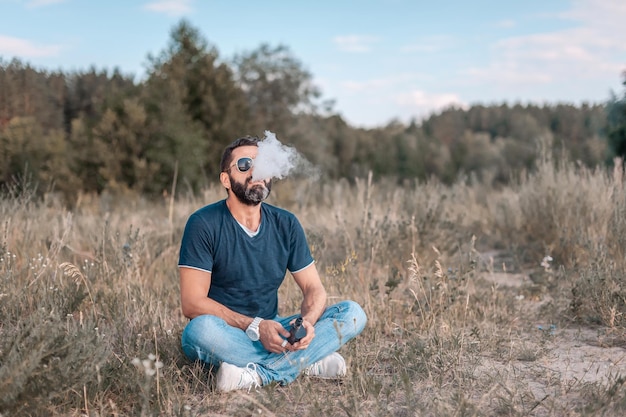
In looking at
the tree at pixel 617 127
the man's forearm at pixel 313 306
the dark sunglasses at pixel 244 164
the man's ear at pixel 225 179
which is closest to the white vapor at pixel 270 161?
the dark sunglasses at pixel 244 164

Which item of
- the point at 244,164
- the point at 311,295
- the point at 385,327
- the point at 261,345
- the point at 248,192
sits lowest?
the point at 385,327

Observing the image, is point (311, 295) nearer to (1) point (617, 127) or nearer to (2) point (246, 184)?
(2) point (246, 184)

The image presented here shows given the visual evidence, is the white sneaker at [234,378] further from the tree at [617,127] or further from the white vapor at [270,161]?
the tree at [617,127]

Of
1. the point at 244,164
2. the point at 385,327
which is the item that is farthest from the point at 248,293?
the point at 385,327

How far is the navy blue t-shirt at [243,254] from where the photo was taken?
11.0 ft

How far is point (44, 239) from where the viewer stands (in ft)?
20.0

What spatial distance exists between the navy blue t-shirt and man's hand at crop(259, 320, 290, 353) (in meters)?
0.30

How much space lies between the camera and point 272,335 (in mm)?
3215

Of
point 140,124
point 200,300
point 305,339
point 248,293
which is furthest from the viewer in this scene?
point 140,124

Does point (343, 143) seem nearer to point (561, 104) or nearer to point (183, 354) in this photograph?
A: point (561, 104)

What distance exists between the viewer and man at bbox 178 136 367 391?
328cm

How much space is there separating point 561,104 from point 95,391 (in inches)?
3145

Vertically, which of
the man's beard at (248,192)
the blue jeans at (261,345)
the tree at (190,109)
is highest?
the tree at (190,109)

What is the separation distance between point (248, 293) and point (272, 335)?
1.29 feet
